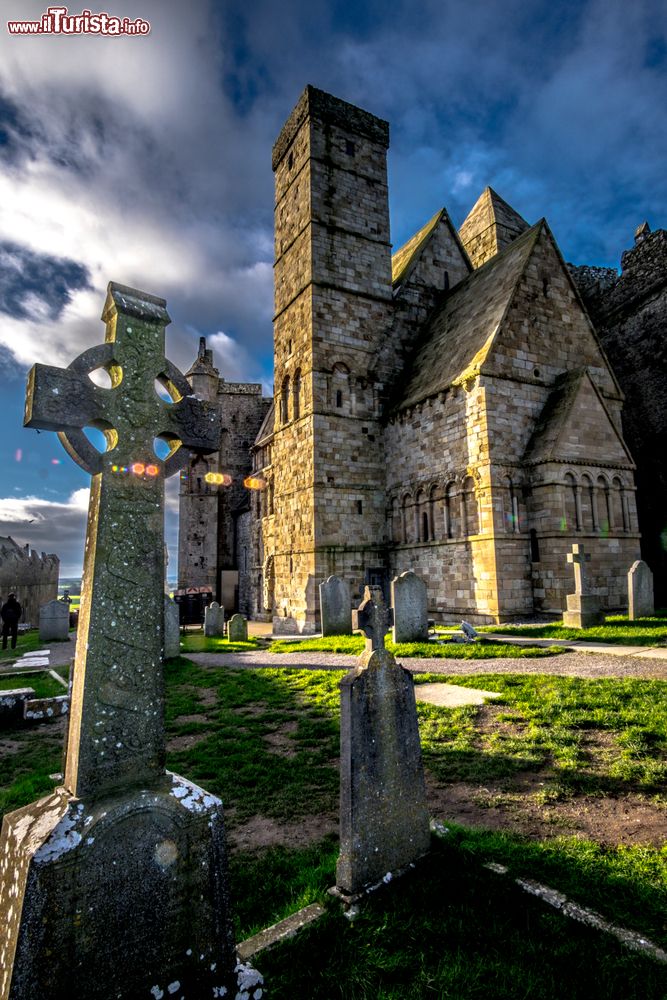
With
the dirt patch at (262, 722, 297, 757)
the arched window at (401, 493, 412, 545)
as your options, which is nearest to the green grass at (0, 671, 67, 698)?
the dirt patch at (262, 722, 297, 757)

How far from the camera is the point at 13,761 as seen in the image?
5.30 metres

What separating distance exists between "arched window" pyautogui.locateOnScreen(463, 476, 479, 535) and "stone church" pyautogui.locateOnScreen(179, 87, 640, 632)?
6cm

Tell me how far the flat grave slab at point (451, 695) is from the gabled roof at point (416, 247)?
1874 centimetres

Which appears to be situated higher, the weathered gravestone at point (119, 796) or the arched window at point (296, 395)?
the arched window at point (296, 395)

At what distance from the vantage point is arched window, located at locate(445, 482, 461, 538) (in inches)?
603

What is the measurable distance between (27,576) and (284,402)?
1190cm

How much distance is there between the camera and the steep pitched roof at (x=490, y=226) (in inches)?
1003

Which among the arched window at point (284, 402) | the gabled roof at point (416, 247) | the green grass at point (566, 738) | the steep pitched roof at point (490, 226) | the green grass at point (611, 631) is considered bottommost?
the green grass at point (566, 738)

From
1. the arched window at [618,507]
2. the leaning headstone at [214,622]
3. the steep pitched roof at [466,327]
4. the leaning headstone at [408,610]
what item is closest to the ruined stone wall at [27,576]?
the leaning headstone at [214,622]

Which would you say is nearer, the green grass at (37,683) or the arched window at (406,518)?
the green grass at (37,683)

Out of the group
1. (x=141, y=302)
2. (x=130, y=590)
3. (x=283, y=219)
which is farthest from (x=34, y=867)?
(x=283, y=219)

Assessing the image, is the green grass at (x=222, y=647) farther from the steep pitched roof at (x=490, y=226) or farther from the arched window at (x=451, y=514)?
the steep pitched roof at (x=490, y=226)

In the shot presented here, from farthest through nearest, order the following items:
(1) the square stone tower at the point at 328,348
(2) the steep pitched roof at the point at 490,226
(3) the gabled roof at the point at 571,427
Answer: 1. (2) the steep pitched roof at the point at 490,226
2. (1) the square stone tower at the point at 328,348
3. (3) the gabled roof at the point at 571,427

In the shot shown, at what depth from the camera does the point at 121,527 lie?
2.32 metres
